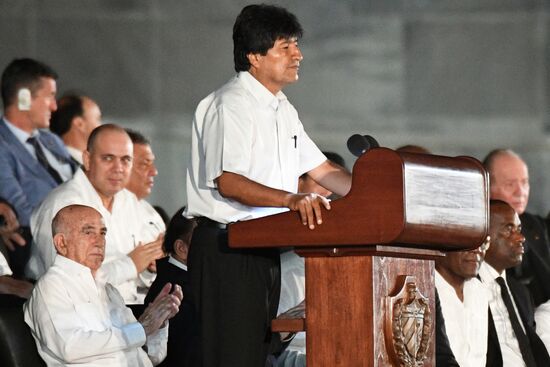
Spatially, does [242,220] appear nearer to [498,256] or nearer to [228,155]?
[228,155]

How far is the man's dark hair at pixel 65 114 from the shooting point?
19.8 feet

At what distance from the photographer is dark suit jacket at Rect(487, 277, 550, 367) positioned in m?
4.63

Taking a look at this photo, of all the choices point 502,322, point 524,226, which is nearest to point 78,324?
point 502,322

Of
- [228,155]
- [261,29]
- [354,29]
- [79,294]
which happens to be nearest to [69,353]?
[79,294]

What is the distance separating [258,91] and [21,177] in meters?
2.40

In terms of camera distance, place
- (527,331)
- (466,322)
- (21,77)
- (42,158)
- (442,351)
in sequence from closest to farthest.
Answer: (442,351) → (466,322) → (527,331) → (42,158) → (21,77)

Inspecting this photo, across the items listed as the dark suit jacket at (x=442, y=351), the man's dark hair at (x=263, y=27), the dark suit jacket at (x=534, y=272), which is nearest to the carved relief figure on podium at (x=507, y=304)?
the dark suit jacket at (x=442, y=351)

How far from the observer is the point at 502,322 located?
476 centimetres

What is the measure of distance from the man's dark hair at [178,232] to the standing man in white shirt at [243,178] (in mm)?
1340

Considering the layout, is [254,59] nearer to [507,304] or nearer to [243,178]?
[243,178]

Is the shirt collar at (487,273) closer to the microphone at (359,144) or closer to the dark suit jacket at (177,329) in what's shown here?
the dark suit jacket at (177,329)

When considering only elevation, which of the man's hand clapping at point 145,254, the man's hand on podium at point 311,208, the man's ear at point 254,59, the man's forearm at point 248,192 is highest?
the man's ear at point 254,59

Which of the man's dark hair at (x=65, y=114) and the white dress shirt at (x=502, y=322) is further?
the man's dark hair at (x=65, y=114)

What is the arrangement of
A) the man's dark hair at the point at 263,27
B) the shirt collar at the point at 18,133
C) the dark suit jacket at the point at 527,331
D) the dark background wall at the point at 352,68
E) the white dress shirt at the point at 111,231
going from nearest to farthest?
the man's dark hair at the point at 263,27
the dark suit jacket at the point at 527,331
the white dress shirt at the point at 111,231
the shirt collar at the point at 18,133
the dark background wall at the point at 352,68
